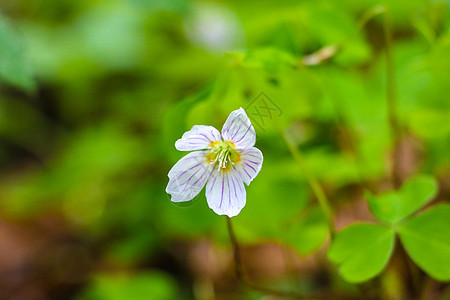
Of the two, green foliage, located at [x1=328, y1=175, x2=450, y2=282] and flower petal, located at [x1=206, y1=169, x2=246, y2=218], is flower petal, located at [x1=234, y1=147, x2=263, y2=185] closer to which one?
flower petal, located at [x1=206, y1=169, x2=246, y2=218]

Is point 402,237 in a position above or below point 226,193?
below

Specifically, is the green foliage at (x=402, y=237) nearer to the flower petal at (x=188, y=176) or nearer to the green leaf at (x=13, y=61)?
the flower petal at (x=188, y=176)

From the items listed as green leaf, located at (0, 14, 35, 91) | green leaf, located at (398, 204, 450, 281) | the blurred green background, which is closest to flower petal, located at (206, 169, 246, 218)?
the blurred green background

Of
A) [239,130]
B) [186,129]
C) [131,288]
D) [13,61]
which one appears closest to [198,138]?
[239,130]

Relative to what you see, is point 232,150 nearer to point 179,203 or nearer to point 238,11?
point 179,203

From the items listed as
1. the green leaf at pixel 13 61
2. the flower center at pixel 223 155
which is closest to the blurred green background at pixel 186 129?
the green leaf at pixel 13 61

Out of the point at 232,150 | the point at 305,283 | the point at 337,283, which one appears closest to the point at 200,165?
the point at 232,150

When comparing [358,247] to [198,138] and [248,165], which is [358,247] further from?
[198,138]
